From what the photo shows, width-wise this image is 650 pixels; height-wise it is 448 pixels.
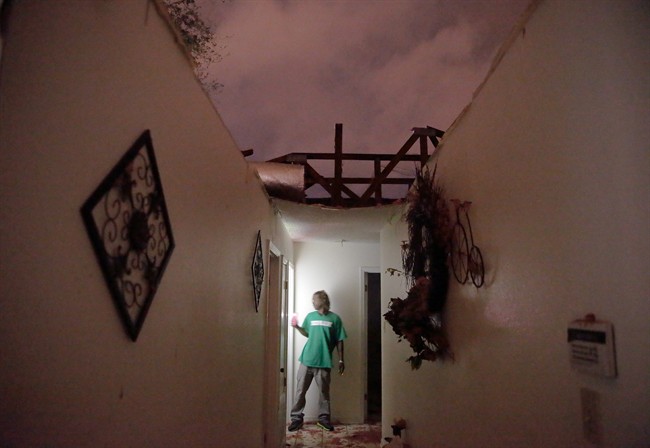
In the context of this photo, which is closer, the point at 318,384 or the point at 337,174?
the point at 337,174

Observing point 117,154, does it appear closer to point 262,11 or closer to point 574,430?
point 574,430

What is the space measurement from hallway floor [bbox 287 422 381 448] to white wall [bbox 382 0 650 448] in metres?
3.46

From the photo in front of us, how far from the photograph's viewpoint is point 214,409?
1707mm

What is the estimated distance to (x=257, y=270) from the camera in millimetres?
2725

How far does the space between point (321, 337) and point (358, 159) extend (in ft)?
7.63

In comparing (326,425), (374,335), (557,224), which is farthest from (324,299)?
(557,224)

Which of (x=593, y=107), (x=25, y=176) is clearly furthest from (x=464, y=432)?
(x=25, y=176)

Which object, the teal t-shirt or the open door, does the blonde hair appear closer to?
the teal t-shirt

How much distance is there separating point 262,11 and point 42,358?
306cm

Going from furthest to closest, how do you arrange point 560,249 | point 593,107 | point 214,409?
point 214,409, point 560,249, point 593,107

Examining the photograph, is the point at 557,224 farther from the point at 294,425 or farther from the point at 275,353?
the point at 294,425

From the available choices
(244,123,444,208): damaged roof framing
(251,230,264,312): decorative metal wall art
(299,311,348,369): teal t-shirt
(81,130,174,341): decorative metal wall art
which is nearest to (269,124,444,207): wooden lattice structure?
(244,123,444,208): damaged roof framing

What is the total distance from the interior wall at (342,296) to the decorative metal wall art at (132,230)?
4.89m

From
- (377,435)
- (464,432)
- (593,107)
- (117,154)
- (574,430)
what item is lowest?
(377,435)
